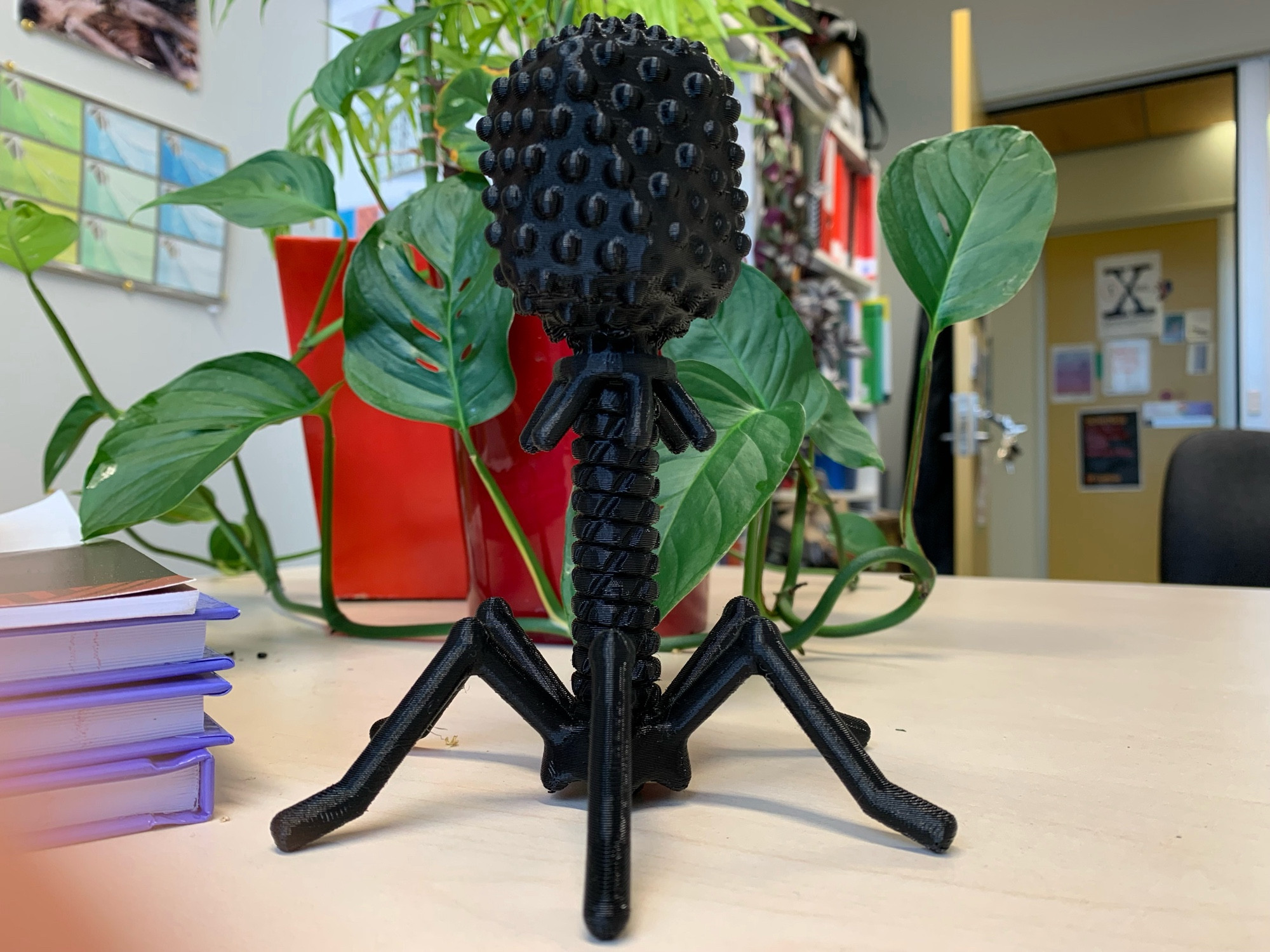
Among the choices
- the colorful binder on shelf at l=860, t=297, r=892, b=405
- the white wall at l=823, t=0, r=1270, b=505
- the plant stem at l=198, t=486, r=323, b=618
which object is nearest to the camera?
the plant stem at l=198, t=486, r=323, b=618

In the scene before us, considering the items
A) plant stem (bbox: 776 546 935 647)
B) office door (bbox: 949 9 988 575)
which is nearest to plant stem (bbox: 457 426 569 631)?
plant stem (bbox: 776 546 935 647)

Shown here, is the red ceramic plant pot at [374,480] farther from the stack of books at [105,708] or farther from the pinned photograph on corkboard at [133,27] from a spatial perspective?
the pinned photograph on corkboard at [133,27]

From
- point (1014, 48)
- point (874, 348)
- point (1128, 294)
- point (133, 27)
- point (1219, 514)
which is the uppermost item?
point (1014, 48)

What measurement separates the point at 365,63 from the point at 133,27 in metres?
0.94

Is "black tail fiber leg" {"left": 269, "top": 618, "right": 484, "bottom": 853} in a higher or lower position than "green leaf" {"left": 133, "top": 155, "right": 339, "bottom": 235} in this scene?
lower

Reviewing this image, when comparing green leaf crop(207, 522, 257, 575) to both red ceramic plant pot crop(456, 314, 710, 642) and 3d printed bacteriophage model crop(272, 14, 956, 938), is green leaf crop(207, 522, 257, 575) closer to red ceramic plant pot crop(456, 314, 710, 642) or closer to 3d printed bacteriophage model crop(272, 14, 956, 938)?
red ceramic plant pot crop(456, 314, 710, 642)

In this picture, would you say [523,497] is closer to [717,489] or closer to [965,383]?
[717,489]

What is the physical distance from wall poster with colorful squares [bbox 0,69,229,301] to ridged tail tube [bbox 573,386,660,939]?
107 cm

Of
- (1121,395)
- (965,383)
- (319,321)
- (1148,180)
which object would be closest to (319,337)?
(319,321)

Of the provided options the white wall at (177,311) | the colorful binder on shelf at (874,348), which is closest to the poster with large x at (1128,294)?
the colorful binder on shelf at (874,348)

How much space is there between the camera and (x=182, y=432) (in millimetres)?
426

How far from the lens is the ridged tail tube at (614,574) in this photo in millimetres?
239

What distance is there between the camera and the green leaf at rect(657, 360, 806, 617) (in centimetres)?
31

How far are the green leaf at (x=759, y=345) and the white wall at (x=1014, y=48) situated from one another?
299 centimetres
